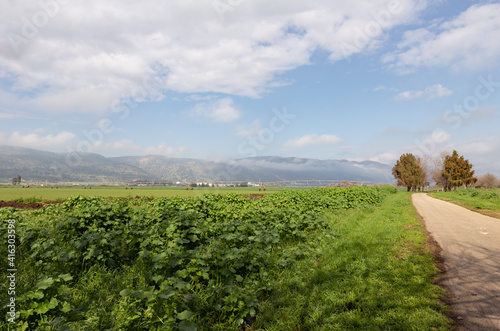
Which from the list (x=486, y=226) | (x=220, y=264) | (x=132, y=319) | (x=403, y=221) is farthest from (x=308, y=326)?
(x=486, y=226)

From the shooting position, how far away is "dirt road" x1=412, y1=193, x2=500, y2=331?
15.0ft

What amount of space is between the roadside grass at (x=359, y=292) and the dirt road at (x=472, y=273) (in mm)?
A: 332

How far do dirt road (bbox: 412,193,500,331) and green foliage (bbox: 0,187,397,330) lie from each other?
146 inches

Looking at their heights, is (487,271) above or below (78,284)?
above

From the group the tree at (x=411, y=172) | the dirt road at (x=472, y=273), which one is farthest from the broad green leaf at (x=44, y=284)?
the tree at (x=411, y=172)

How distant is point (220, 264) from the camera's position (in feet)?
21.2

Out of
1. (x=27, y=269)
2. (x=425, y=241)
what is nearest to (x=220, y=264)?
(x=27, y=269)

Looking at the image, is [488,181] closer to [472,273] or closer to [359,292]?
[472,273]

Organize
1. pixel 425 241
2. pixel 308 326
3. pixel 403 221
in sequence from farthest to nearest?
pixel 403 221
pixel 425 241
pixel 308 326

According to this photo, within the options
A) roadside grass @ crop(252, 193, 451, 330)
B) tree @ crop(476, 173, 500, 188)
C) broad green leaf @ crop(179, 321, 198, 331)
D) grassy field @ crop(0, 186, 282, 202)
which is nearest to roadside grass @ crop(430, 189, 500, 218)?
roadside grass @ crop(252, 193, 451, 330)

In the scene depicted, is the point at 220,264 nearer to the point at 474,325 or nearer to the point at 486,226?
the point at 474,325

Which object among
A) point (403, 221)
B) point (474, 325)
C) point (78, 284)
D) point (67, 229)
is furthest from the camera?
point (403, 221)

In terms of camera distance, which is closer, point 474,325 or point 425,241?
point 474,325

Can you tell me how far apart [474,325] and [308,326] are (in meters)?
2.69
